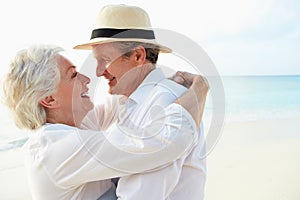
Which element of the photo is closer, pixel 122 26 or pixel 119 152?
pixel 119 152

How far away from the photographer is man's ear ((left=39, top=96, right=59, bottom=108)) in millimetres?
1301

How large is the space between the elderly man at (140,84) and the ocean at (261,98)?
7.19 metres

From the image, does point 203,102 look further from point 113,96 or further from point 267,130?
point 267,130

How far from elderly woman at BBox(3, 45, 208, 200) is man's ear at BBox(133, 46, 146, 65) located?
0.17 m

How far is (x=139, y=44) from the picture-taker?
1.41 m

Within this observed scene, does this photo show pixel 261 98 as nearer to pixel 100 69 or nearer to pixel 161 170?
pixel 100 69

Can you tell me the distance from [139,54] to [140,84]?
10cm

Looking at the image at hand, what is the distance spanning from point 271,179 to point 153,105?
431 centimetres

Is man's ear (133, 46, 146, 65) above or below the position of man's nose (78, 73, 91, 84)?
above

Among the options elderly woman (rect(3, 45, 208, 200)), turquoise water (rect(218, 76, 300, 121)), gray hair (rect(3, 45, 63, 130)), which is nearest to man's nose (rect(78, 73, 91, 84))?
elderly woman (rect(3, 45, 208, 200))

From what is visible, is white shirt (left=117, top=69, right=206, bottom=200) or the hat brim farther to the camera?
the hat brim

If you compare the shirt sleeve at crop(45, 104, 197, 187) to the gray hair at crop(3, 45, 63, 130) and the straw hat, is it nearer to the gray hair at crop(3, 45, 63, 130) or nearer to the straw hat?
the gray hair at crop(3, 45, 63, 130)

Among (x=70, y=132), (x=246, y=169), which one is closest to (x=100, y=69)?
(x=70, y=132)

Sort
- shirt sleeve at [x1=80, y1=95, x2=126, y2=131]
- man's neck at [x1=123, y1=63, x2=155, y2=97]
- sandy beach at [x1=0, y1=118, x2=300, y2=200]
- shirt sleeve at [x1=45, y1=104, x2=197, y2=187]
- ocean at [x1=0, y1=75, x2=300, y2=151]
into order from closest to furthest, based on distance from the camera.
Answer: shirt sleeve at [x1=45, y1=104, x2=197, y2=187], man's neck at [x1=123, y1=63, x2=155, y2=97], shirt sleeve at [x1=80, y1=95, x2=126, y2=131], sandy beach at [x1=0, y1=118, x2=300, y2=200], ocean at [x1=0, y1=75, x2=300, y2=151]
